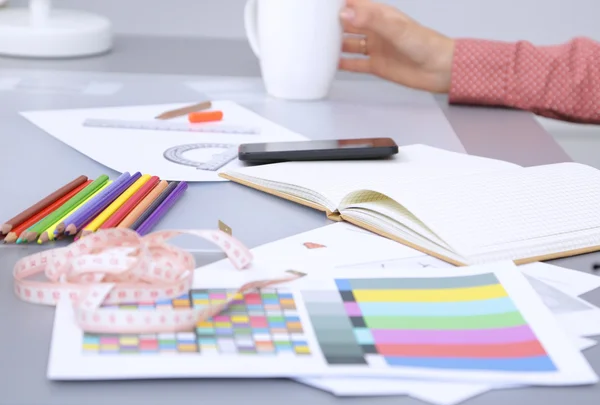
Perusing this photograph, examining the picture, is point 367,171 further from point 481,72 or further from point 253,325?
point 481,72

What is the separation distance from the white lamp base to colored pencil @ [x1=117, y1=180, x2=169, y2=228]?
22.2 inches

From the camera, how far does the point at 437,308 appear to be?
53 cm

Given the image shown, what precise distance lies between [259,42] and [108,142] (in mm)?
315

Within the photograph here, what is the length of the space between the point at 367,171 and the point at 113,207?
239 millimetres

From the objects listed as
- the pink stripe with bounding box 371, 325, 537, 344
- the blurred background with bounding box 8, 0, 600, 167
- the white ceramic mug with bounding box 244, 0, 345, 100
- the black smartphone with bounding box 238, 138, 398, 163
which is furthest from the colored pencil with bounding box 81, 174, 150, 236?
the blurred background with bounding box 8, 0, 600, 167

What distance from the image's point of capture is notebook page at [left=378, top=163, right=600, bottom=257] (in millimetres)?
631

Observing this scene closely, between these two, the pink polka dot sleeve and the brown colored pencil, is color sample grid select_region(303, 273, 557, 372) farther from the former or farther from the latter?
the pink polka dot sleeve

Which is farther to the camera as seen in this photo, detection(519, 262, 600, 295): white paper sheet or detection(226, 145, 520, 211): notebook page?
detection(226, 145, 520, 211): notebook page

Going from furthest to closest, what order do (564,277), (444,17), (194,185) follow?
(444,17) → (194,185) → (564,277)

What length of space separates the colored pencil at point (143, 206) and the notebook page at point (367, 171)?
82 millimetres

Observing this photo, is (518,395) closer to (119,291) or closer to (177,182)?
(119,291)

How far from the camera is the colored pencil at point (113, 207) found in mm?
623

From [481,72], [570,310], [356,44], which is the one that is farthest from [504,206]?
[356,44]

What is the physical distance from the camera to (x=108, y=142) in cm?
86
